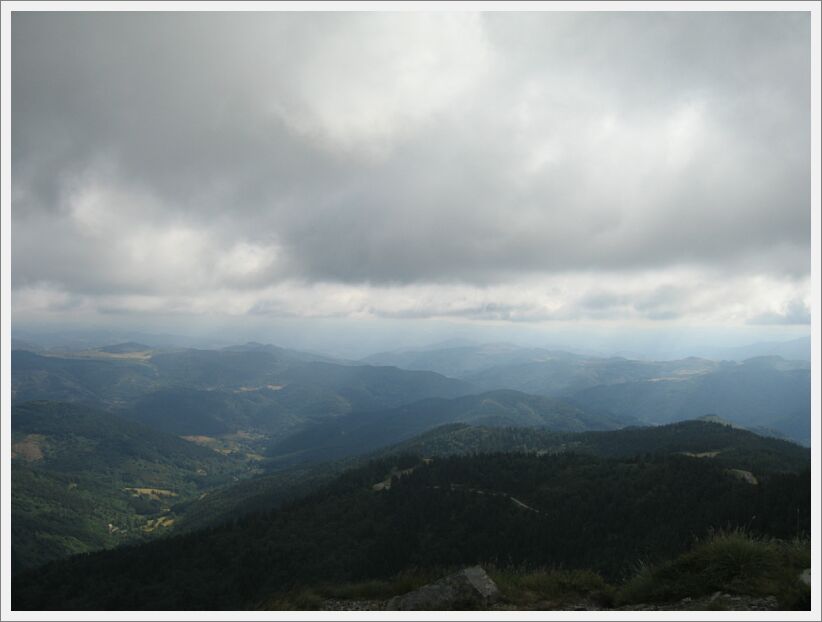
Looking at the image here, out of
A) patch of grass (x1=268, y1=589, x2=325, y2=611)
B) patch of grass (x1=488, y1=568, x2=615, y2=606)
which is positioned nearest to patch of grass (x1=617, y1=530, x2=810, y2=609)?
patch of grass (x1=488, y1=568, x2=615, y2=606)

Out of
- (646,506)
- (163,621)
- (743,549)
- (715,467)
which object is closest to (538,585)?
(743,549)

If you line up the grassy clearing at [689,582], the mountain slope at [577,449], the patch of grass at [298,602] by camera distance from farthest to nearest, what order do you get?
the mountain slope at [577,449]
the patch of grass at [298,602]
the grassy clearing at [689,582]

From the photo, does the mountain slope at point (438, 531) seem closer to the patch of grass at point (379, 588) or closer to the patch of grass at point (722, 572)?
the patch of grass at point (379, 588)

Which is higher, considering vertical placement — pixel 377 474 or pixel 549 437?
pixel 377 474

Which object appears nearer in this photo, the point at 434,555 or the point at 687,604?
the point at 687,604

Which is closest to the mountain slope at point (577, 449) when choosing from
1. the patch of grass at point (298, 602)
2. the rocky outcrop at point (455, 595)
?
the rocky outcrop at point (455, 595)

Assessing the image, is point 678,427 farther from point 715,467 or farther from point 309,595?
point 309,595

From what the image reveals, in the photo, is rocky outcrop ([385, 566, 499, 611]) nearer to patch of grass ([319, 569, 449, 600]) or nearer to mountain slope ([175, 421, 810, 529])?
patch of grass ([319, 569, 449, 600])
